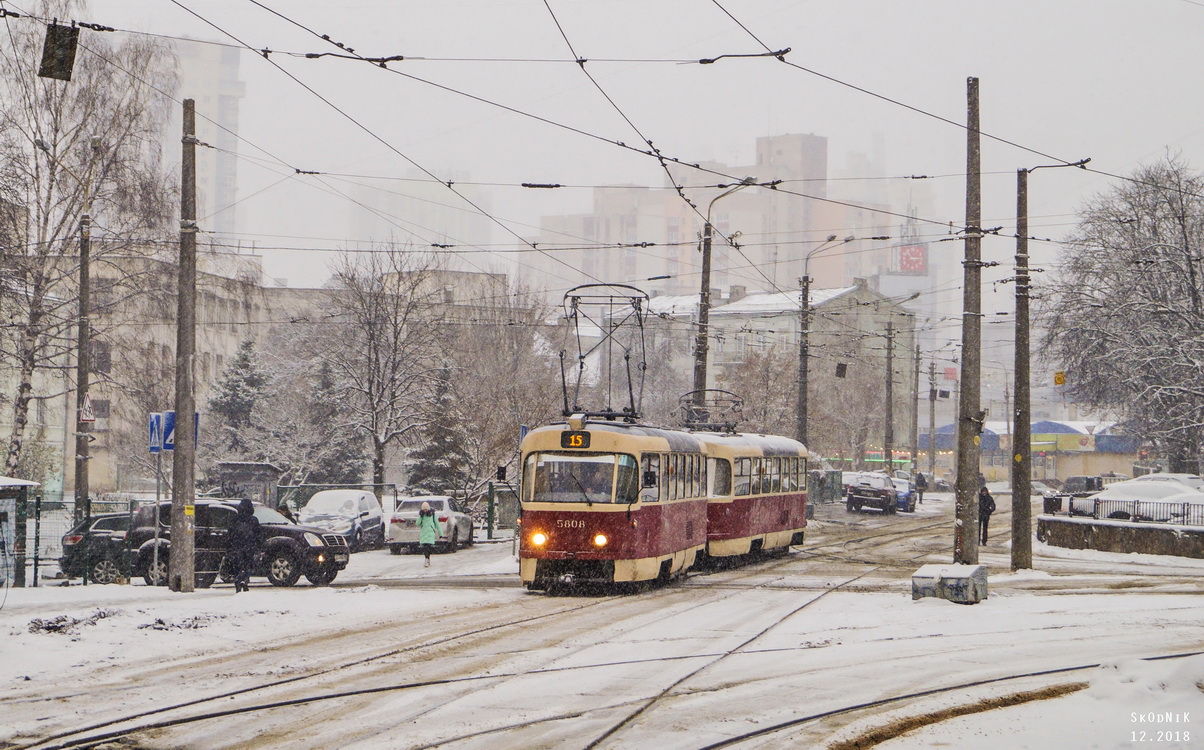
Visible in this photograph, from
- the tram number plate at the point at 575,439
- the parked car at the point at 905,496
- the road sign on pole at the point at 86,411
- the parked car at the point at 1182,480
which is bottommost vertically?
the parked car at the point at 905,496

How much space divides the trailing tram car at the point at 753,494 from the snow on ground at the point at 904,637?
2.59 metres

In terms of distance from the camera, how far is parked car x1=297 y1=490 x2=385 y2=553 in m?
32.0

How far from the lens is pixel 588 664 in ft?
38.3

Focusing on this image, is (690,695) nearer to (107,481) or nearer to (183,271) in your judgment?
(183,271)

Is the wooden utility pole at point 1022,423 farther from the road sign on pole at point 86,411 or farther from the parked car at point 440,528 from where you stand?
the road sign on pole at point 86,411

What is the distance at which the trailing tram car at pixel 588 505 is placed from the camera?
18781mm

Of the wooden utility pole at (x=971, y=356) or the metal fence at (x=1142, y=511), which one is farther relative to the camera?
the metal fence at (x=1142, y=511)

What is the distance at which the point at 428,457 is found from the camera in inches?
1688

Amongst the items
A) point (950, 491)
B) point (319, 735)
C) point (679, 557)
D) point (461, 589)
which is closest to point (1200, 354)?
point (679, 557)

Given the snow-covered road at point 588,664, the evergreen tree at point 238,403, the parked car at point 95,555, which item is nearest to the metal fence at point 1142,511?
the snow-covered road at point 588,664

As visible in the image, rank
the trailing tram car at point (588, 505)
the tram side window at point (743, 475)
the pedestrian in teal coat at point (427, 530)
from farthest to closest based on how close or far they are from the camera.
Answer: the pedestrian in teal coat at point (427, 530) < the tram side window at point (743, 475) < the trailing tram car at point (588, 505)

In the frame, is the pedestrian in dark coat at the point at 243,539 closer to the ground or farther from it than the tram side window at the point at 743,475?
closer to the ground

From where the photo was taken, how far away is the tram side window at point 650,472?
19.2 meters

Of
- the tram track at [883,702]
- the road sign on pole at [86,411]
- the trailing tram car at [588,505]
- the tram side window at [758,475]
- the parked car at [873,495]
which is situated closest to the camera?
the tram track at [883,702]
